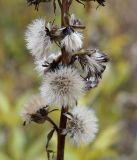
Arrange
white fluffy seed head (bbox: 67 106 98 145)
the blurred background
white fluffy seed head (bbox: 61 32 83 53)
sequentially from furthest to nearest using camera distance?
the blurred background, white fluffy seed head (bbox: 67 106 98 145), white fluffy seed head (bbox: 61 32 83 53)

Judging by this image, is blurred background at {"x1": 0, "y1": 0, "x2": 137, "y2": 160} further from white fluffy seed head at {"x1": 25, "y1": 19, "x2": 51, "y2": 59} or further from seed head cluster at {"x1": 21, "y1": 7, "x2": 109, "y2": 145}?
white fluffy seed head at {"x1": 25, "y1": 19, "x2": 51, "y2": 59}

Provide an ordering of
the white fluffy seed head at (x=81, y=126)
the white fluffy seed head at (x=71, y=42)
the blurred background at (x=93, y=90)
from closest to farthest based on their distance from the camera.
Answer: the white fluffy seed head at (x=71, y=42) → the white fluffy seed head at (x=81, y=126) → the blurred background at (x=93, y=90)

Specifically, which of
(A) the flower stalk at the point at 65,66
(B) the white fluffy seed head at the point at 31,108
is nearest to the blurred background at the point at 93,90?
(B) the white fluffy seed head at the point at 31,108

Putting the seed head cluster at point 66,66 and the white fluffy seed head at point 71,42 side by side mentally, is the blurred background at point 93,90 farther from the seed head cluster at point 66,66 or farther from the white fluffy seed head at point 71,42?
the white fluffy seed head at point 71,42

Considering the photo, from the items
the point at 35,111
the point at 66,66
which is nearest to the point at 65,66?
the point at 66,66

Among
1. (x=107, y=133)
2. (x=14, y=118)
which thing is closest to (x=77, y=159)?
(x=107, y=133)

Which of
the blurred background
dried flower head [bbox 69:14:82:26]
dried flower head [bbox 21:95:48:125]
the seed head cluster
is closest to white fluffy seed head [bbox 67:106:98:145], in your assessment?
the seed head cluster
